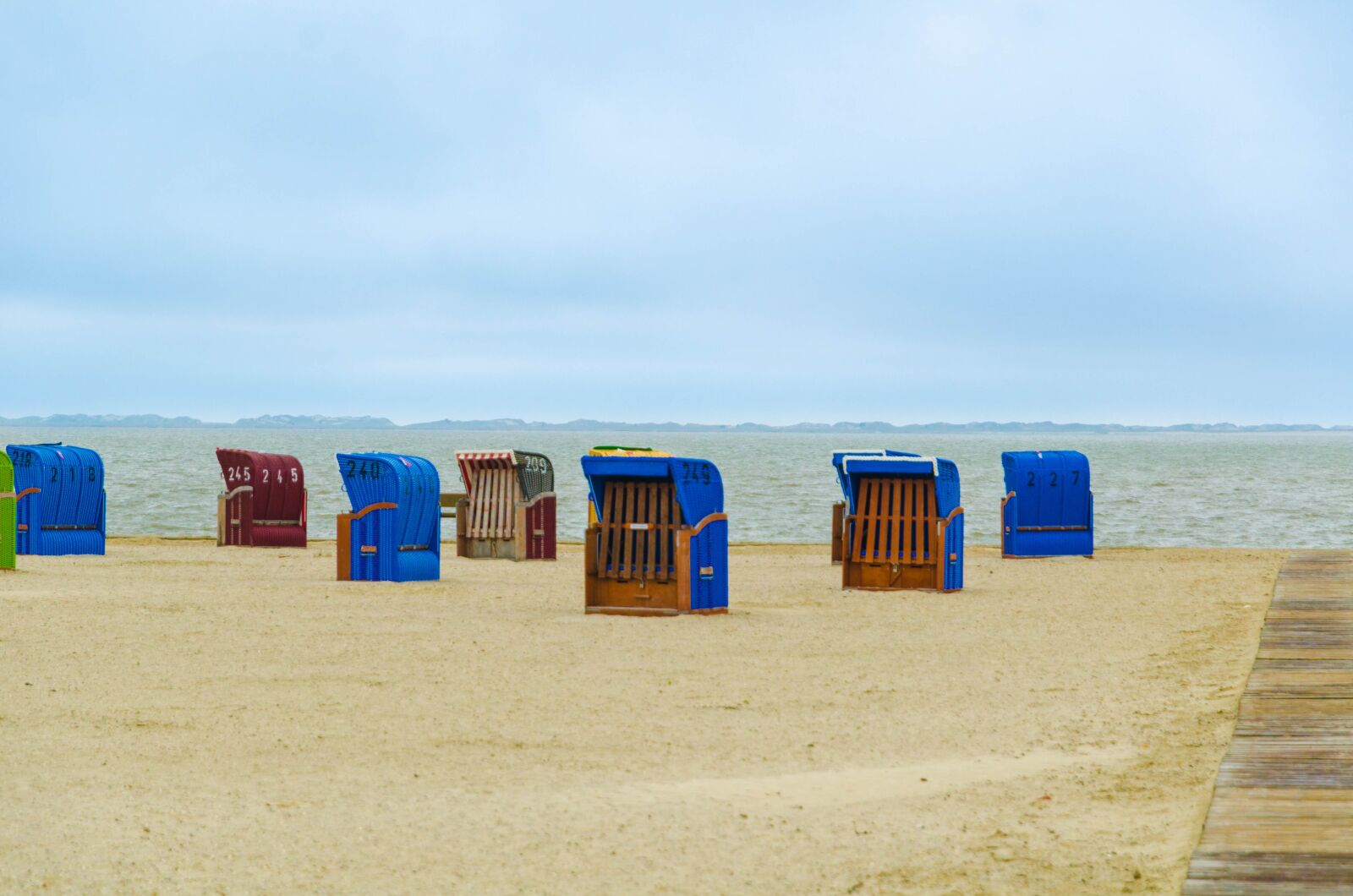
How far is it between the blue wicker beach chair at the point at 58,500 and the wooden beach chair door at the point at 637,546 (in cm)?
1121

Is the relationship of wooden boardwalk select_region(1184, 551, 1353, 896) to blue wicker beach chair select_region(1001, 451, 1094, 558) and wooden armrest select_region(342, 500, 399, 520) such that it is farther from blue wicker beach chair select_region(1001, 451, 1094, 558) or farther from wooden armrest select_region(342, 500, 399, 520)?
blue wicker beach chair select_region(1001, 451, 1094, 558)

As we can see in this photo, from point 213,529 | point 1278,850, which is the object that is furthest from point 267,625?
point 213,529

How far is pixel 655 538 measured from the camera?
55.1 ft

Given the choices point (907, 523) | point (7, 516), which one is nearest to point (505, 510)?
point (7, 516)

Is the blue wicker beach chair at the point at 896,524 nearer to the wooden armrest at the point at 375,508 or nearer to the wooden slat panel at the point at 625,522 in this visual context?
the wooden slat panel at the point at 625,522

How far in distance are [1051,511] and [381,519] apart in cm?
1124

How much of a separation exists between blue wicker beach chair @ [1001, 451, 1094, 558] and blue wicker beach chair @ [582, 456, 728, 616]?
32.5 feet

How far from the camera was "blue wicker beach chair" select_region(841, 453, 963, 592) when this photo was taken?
19547 mm

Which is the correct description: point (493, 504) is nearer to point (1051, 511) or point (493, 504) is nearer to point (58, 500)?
point (58, 500)

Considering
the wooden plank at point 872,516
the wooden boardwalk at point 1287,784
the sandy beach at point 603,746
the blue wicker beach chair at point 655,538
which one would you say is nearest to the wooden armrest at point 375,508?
the sandy beach at point 603,746

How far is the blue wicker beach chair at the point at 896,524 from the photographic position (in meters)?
19.5

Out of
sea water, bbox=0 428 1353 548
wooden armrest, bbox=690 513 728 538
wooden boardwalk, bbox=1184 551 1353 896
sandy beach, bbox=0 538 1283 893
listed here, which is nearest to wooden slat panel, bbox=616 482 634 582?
wooden armrest, bbox=690 513 728 538

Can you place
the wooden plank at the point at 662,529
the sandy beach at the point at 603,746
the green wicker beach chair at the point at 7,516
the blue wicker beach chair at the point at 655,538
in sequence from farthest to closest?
the green wicker beach chair at the point at 7,516 → the wooden plank at the point at 662,529 → the blue wicker beach chair at the point at 655,538 → the sandy beach at the point at 603,746

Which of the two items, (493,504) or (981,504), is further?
(981,504)
